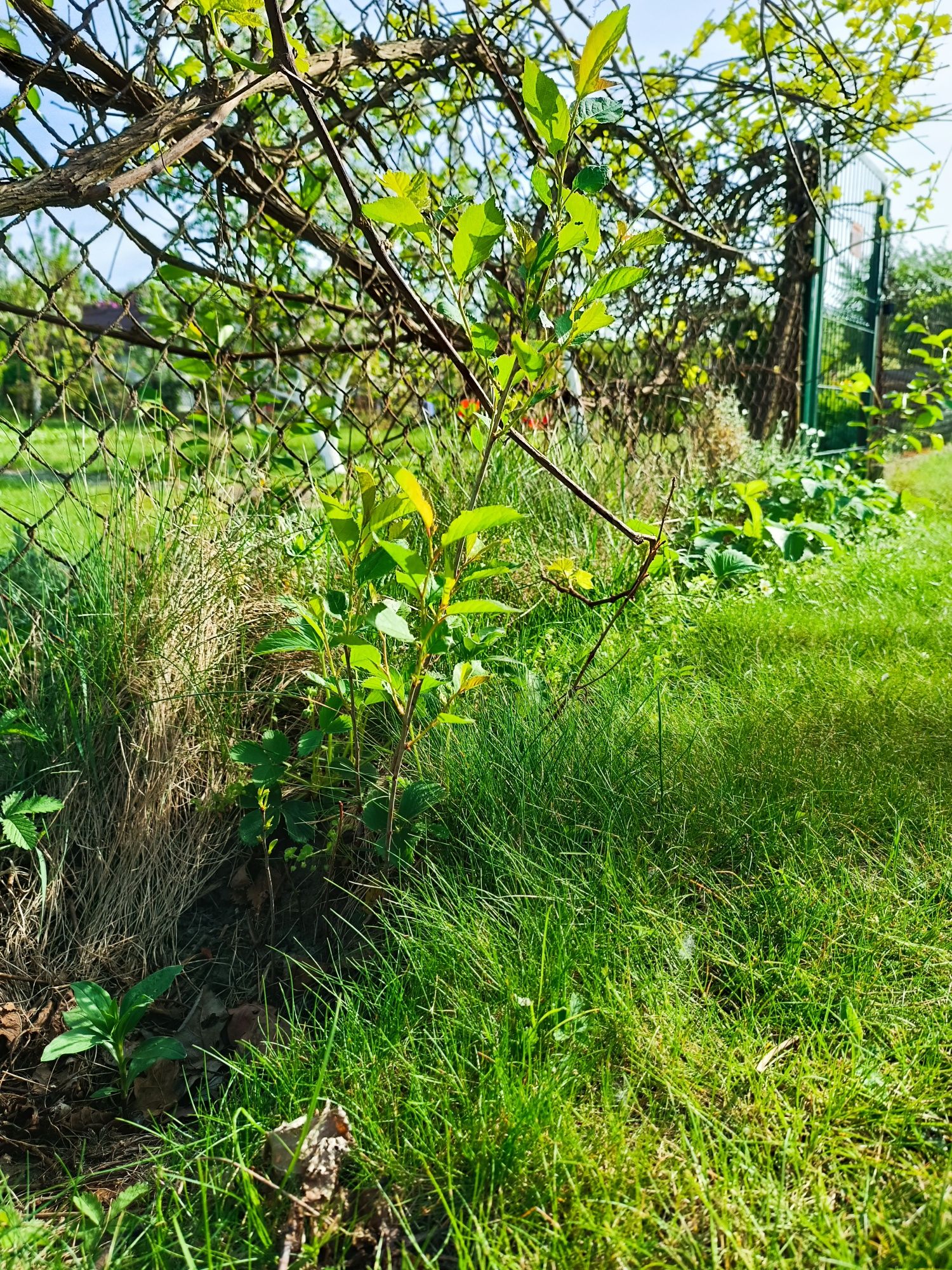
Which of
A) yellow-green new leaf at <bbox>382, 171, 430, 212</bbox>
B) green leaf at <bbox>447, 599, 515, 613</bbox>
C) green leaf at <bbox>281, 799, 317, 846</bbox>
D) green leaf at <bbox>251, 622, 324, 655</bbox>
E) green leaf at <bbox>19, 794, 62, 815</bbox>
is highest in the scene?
yellow-green new leaf at <bbox>382, 171, 430, 212</bbox>

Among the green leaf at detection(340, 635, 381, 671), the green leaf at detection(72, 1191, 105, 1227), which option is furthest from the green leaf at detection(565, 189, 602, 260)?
the green leaf at detection(72, 1191, 105, 1227)

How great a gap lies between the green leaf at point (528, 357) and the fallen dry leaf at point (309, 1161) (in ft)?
3.57

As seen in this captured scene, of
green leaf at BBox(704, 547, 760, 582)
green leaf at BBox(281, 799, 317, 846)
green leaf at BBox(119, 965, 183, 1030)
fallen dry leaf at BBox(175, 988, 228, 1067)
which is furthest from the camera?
green leaf at BBox(704, 547, 760, 582)

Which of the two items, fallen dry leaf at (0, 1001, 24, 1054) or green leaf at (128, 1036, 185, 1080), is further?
fallen dry leaf at (0, 1001, 24, 1054)

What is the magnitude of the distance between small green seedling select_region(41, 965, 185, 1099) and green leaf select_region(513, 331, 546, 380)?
1144mm

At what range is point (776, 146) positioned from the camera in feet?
15.7

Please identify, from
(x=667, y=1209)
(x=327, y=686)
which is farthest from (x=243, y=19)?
(x=667, y=1209)

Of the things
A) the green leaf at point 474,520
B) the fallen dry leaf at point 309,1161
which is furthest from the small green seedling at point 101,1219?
the green leaf at point 474,520

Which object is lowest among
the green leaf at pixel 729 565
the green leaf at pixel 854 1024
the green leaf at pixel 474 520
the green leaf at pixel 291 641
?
the green leaf at pixel 854 1024

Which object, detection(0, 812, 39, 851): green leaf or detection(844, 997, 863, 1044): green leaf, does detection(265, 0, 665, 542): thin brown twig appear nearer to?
detection(844, 997, 863, 1044): green leaf

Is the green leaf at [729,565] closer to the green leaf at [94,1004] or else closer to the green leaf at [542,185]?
the green leaf at [542,185]

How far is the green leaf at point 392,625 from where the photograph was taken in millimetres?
1381

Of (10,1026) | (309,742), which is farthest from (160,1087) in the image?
(309,742)

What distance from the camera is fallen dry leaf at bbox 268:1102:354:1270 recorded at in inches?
42.4
